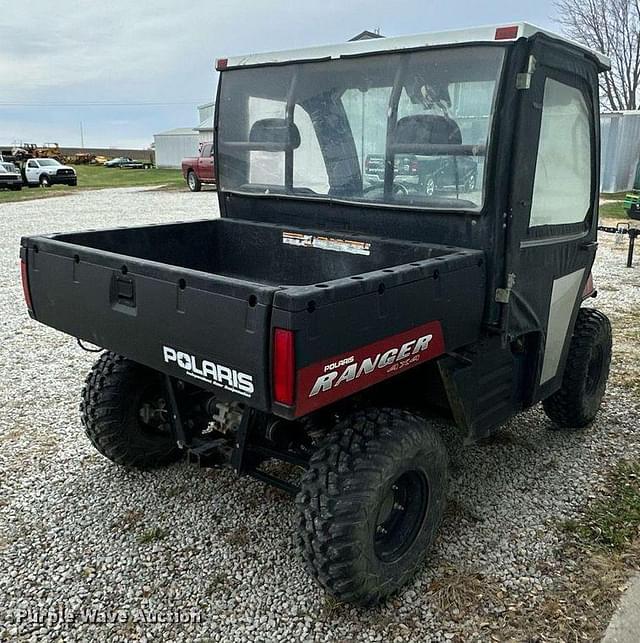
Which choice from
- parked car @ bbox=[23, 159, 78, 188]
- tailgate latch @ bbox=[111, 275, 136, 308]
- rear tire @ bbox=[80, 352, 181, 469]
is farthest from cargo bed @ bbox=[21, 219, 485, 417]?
parked car @ bbox=[23, 159, 78, 188]

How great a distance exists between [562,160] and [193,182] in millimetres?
21675

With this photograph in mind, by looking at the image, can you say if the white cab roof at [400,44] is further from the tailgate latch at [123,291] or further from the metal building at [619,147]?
the metal building at [619,147]

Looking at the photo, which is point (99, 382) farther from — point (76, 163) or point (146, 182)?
point (76, 163)

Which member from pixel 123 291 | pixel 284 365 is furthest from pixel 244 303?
pixel 123 291

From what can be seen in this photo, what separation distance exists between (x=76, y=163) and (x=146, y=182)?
2213cm

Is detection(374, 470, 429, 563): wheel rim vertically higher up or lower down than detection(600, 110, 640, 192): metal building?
lower down

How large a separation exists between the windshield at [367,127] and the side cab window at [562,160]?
0.37 metres

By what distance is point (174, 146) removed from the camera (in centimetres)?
4362

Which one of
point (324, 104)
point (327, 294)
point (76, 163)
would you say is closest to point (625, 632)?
point (327, 294)

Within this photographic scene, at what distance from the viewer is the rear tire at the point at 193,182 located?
2362 cm

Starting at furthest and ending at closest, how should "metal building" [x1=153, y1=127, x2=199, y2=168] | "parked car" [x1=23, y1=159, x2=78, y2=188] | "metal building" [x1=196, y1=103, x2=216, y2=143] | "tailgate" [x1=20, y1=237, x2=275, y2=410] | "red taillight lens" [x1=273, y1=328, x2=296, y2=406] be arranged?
"metal building" [x1=153, y1=127, x2=199, y2=168]
"metal building" [x1=196, y1=103, x2=216, y2=143]
"parked car" [x1=23, y1=159, x2=78, y2=188]
"tailgate" [x1=20, y1=237, x2=275, y2=410]
"red taillight lens" [x1=273, y1=328, x2=296, y2=406]

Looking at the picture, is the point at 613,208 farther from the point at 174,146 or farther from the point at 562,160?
the point at 174,146

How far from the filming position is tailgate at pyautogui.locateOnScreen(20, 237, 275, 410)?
2234 mm

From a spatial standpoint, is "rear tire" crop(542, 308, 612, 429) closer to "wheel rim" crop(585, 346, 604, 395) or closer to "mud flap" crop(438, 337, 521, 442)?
"wheel rim" crop(585, 346, 604, 395)
